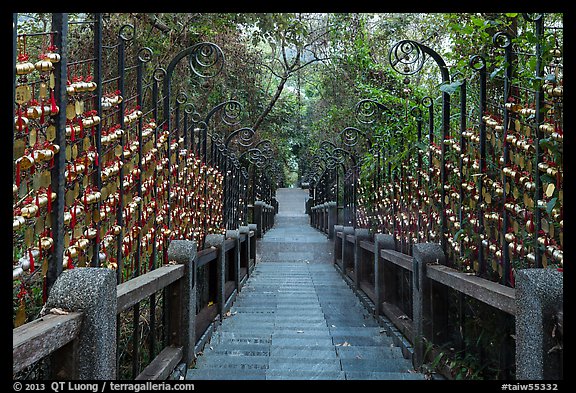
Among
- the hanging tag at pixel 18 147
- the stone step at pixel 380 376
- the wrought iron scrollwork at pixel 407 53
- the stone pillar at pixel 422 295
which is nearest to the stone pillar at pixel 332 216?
the wrought iron scrollwork at pixel 407 53

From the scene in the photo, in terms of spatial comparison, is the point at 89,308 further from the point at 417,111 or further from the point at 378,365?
the point at 417,111

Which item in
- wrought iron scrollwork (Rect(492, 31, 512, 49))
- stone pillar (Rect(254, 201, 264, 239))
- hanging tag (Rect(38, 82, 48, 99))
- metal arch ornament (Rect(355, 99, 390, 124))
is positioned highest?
metal arch ornament (Rect(355, 99, 390, 124))

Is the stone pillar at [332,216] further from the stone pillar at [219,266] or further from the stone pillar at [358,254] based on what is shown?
the stone pillar at [219,266]

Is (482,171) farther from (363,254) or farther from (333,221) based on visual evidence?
(333,221)

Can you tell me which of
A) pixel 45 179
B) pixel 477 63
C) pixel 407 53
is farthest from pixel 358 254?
pixel 45 179

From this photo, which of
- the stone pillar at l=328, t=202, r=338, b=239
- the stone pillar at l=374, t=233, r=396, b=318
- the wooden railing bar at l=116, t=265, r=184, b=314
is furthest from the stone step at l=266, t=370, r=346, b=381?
the stone pillar at l=328, t=202, r=338, b=239

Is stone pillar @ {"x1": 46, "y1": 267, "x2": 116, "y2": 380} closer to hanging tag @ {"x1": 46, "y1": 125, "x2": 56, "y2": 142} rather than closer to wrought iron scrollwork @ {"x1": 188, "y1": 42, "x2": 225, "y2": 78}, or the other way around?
hanging tag @ {"x1": 46, "y1": 125, "x2": 56, "y2": 142}

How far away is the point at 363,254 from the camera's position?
24.5 ft

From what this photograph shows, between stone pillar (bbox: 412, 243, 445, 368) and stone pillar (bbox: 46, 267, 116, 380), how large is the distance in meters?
2.47

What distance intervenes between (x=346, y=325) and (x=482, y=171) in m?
2.89

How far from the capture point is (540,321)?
199 centimetres

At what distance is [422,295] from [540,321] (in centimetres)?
199

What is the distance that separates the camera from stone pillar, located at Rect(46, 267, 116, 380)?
203 centimetres
